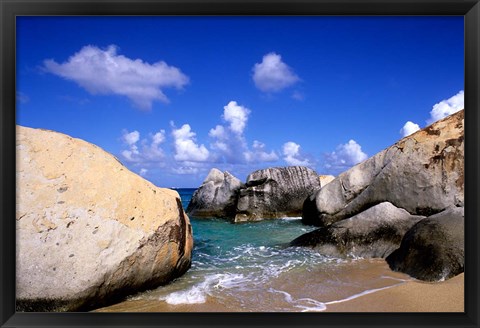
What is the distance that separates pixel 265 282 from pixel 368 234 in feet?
7.16

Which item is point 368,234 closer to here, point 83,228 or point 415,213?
point 415,213

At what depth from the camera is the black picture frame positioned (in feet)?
9.00

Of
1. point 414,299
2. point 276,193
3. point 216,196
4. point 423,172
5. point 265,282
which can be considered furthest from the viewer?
point 216,196

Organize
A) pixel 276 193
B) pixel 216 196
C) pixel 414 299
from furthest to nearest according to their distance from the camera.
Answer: pixel 216 196 → pixel 276 193 → pixel 414 299

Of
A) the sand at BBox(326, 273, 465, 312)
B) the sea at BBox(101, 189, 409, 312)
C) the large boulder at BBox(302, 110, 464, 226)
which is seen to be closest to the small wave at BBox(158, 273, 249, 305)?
the sea at BBox(101, 189, 409, 312)

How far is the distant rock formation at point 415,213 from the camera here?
3986 millimetres

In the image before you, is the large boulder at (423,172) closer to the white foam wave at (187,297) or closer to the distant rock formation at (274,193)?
the distant rock formation at (274,193)

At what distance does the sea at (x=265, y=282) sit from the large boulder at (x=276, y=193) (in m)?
5.78

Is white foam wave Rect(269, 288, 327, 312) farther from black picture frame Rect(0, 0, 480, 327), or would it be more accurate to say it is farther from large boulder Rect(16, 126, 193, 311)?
large boulder Rect(16, 126, 193, 311)

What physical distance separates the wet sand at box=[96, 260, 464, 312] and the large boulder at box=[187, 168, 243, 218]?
8.93m

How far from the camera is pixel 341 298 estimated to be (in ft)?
11.4

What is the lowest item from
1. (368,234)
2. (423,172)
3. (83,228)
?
(368,234)
